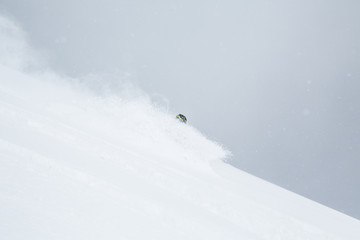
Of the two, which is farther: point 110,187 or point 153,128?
point 153,128

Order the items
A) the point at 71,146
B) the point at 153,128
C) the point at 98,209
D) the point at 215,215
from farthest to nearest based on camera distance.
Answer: the point at 153,128 → the point at 71,146 → the point at 215,215 → the point at 98,209

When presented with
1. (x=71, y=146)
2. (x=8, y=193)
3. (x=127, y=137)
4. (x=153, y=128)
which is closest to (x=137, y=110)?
(x=153, y=128)

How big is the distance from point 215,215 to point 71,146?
2770 millimetres

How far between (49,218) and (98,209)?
0.61 metres

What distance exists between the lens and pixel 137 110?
1107 cm

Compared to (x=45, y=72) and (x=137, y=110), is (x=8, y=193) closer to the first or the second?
(x=137, y=110)

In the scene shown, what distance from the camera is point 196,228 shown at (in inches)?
134

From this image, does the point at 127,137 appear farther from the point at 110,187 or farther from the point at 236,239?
the point at 236,239

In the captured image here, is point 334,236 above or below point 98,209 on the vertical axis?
above

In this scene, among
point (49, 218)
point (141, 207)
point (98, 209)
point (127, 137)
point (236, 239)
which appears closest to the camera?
point (49, 218)

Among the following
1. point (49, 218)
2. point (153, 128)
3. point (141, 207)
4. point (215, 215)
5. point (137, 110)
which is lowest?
point (49, 218)

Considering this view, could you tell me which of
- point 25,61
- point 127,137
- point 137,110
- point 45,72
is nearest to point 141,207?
point 127,137

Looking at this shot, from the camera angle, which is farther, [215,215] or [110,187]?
[215,215]

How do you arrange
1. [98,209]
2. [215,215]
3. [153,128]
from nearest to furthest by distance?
[98,209]
[215,215]
[153,128]
